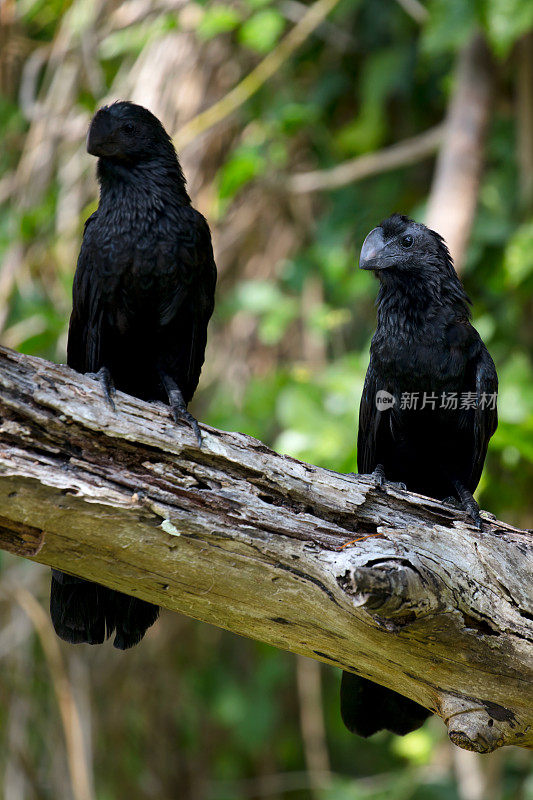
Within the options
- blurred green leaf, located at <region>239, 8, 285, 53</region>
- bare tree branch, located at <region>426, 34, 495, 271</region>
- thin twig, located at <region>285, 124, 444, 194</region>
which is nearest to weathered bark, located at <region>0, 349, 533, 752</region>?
bare tree branch, located at <region>426, 34, 495, 271</region>

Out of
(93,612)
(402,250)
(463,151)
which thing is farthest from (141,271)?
(463,151)

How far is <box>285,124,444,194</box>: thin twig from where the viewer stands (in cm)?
562

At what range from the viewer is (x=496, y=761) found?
5344mm

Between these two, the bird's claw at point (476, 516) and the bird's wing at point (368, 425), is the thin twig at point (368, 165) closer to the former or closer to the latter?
the bird's wing at point (368, 425)

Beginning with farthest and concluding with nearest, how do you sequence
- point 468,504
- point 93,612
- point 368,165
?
point 368,165
point 468,504
point 93,612

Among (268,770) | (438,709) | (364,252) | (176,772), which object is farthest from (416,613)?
(268,770)

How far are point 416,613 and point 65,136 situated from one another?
165 inches

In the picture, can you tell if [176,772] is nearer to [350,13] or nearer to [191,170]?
[191,170]

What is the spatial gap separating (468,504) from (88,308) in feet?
5.24

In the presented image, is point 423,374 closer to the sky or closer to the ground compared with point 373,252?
closer to the ground

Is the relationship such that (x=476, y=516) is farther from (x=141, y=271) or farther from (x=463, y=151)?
(x=463, y=151)

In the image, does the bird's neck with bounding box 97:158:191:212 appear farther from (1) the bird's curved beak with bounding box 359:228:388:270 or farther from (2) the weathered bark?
(2) the weathered bark

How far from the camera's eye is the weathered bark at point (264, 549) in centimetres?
227

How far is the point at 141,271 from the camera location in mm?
3254
